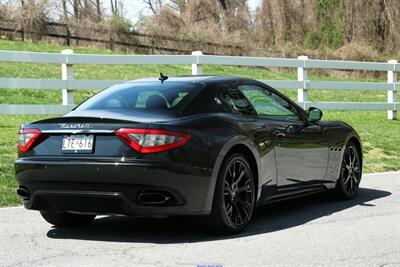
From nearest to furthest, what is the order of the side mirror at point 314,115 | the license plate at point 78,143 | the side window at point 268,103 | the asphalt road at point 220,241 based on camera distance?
the asphalt road at point 220,241
the license plate at point 78,143
the side window at point 268,103
the side mirror at point 314,115

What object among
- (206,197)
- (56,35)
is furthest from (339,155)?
(56,35)

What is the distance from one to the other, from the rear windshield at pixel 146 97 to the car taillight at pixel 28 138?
65 centimetres

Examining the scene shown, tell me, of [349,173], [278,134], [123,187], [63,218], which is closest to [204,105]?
[278,134]

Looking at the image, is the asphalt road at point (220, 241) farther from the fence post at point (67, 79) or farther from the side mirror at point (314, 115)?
the fence post at point (67, 79)

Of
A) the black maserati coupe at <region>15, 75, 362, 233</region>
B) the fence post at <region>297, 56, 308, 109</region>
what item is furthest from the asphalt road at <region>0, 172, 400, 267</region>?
the fence post at <region>297, 56, 308, 109</region>

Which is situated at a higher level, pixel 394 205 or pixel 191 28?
pixel 191 28

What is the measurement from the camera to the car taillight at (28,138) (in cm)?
650

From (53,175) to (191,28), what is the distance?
3638 centimetres

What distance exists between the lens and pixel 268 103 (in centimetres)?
777

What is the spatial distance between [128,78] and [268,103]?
51.9 ft

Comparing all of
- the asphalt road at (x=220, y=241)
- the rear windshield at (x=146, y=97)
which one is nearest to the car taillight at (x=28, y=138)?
the rear windshield at (x=146, y=97)

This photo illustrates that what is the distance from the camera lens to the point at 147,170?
237 inches

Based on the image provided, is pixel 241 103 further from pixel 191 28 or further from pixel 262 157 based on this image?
pixel 191 28

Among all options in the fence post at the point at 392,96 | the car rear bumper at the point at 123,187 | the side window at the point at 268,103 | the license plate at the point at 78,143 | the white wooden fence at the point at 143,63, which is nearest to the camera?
the car rear bumper at the point at 123,187
